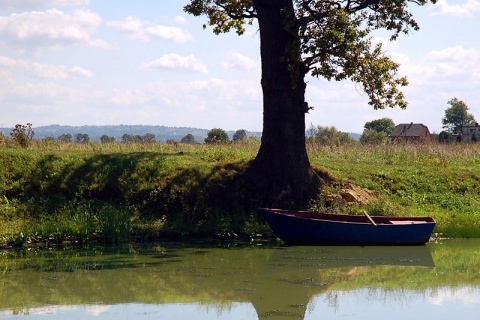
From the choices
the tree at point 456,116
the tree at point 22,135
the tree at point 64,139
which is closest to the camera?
the tree at point 22,135

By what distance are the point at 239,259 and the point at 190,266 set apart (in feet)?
5.01

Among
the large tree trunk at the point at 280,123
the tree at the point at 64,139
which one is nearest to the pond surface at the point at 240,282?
the large tree trunk at the point at 280,123

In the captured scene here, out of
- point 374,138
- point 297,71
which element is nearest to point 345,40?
point 297,71

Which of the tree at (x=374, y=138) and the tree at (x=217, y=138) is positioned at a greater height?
the tree at (x=374, y=138)

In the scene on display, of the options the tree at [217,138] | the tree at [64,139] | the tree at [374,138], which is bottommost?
the tree at [64,139]

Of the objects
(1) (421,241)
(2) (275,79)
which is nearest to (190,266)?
(1) (421,241)

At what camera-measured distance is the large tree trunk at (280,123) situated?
25.7m

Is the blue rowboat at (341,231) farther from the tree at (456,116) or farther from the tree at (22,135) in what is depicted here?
the tree at (456,116)

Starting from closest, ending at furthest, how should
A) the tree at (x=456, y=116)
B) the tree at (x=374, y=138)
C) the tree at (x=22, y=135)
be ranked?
the tree at (x=22, y=135) → the tree at (x=374, y=138) → the tree at (x=456, y=116)

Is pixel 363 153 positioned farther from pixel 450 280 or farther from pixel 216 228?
pixel 450 280

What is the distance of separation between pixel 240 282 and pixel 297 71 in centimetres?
999

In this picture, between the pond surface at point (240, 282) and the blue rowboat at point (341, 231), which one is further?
the blue rowboat at point (341, 231)

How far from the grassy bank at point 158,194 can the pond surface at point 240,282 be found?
4.62ft

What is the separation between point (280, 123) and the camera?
25859 mm
